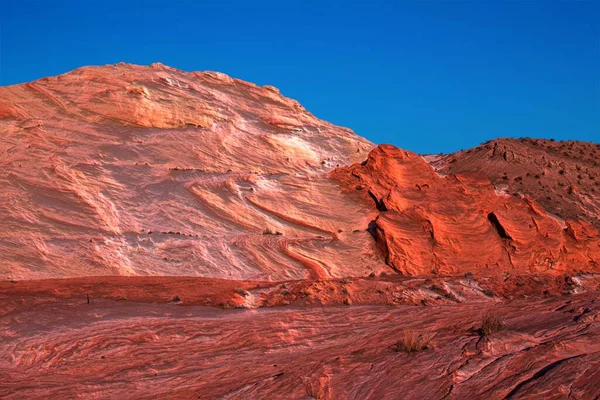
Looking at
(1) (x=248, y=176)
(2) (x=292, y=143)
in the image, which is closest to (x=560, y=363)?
(1) (x=248, y=176)

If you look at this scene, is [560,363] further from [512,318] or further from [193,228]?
[193,228]

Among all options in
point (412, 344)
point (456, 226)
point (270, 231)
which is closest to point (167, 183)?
point (270, 231)

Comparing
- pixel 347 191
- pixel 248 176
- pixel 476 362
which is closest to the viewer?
pixel 476 362

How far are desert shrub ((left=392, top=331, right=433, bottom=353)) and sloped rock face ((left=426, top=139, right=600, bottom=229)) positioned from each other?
16573 millimetres

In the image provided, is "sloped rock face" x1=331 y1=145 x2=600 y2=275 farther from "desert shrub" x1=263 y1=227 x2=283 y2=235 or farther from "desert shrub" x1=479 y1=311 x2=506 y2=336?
"desert shrub" x1=479 y1=311 x2=506 y2=336

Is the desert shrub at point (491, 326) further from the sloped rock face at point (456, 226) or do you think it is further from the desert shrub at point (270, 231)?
the desert shrub at point (270, 231)

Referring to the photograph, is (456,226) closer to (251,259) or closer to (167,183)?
(251,259)

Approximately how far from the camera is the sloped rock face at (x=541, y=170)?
34.0m

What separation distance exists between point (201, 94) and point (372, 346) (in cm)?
1256

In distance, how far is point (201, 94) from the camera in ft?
89.6

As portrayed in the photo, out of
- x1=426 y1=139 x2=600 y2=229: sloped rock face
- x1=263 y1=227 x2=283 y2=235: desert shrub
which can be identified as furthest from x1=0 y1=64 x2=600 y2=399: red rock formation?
x1=426 y1=139 x2=600 y2=229: sloped rock face

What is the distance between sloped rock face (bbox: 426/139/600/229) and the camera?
34.0 meters

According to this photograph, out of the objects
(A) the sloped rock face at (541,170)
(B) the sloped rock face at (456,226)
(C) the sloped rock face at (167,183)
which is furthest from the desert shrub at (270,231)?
(A) the sloped rock face at (541,170)

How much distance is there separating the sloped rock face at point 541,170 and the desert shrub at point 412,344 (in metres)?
16.6
